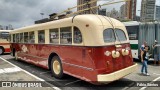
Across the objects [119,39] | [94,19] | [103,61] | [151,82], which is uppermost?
[94,19]

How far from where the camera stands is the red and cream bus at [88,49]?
20.6ft

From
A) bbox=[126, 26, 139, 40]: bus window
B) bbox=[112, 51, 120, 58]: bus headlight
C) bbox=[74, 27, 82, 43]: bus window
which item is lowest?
bbox=[112, 51, 120, 58]: bus headlight

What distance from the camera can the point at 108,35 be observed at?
686cm

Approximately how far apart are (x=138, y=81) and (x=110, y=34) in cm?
266

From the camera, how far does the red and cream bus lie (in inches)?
247

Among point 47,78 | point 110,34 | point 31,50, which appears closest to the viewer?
point 110,34

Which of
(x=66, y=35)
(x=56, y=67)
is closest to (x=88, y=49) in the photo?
(x=66, y=35)

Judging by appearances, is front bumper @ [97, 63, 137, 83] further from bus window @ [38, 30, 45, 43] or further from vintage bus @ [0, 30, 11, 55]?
vintage bus @ [0, 30, 11, 55]

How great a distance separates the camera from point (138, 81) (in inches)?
319

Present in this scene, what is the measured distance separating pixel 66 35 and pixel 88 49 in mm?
1559

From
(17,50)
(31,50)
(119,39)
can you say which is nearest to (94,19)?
(119,39)

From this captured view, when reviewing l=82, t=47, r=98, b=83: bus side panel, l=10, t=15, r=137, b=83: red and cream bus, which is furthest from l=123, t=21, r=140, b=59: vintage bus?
l=82, t=47, r=98, b=83: bus side panel

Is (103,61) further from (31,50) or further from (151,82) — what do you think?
(31,50)

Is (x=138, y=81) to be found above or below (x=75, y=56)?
below
